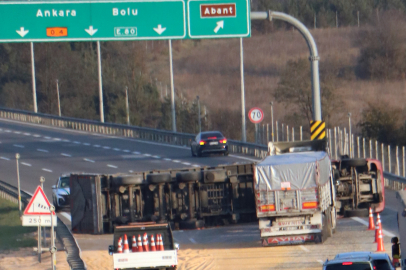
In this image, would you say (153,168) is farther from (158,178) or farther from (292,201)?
(292,201)

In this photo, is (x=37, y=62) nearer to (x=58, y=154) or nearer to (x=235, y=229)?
(x=58, y=154)

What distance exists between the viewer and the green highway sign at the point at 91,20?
23.2 m

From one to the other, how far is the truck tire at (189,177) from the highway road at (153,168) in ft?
6.04

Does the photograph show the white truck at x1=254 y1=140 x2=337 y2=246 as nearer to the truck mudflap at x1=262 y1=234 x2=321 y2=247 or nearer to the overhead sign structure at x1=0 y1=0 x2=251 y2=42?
the truck mudflap at x1=262 y1=234 x2=321 y2=247

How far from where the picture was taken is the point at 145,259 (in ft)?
56.2

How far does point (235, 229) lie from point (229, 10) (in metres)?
7.21

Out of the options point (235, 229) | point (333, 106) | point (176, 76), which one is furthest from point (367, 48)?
point (235, 229)

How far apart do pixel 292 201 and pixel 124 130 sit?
34858mm

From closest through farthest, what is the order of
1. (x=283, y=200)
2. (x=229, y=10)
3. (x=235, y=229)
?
(x=283, y=200), (x=229, y=10), (x=235, y=229)

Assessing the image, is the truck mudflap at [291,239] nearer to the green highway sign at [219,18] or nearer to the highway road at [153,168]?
the highway road at [153,168]

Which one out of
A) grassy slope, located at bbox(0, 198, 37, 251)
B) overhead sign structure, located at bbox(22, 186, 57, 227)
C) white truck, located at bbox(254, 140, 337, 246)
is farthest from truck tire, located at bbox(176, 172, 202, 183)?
overhead sign structure, located at bbox(22, 186, 57, 227)

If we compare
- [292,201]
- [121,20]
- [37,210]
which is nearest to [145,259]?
[37,210]

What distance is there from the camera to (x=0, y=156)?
45281 mm

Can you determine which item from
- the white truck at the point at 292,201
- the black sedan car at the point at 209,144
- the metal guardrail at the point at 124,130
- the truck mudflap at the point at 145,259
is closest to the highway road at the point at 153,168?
the white truck at the point at 292,201
